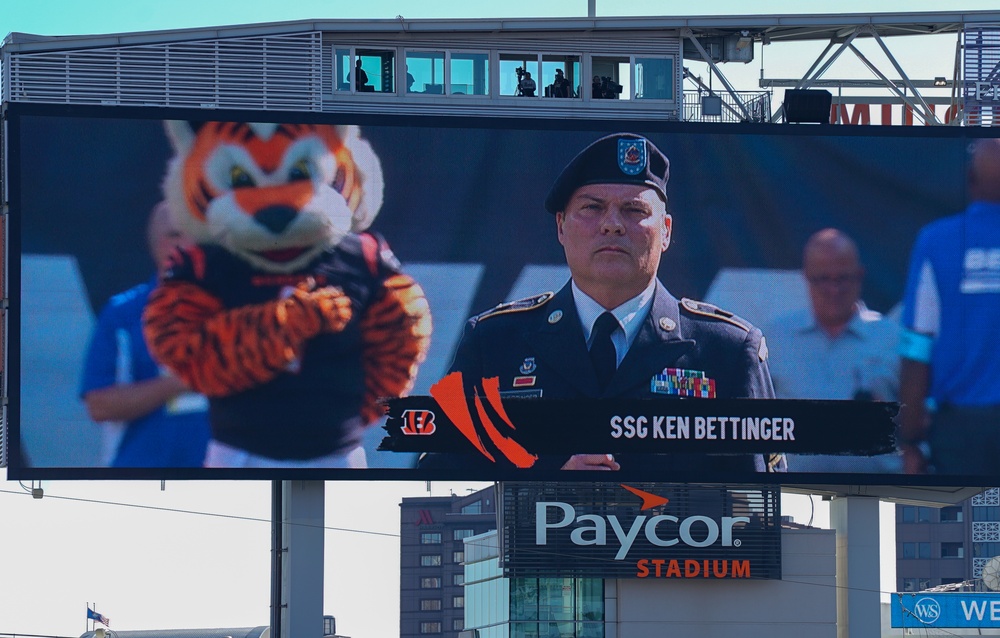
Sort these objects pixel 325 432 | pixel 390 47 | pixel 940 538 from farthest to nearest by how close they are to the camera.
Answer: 1. pixel 940 538
2. pixel 390 47
3. pixel 325 432

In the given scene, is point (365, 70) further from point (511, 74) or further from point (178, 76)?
point (178, 76)

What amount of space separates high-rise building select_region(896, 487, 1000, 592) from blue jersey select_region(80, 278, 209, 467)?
9708cm

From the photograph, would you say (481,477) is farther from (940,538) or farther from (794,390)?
(940,538)

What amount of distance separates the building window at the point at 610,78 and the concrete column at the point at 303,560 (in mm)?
8813

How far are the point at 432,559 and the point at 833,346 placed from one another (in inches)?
4728

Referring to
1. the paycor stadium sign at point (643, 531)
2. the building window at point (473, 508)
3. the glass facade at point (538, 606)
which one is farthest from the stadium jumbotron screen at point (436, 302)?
the building window at point (473, 508)

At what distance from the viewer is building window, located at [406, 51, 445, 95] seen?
113 feet

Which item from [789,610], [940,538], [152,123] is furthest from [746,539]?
[940,538]

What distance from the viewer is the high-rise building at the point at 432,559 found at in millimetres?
145500

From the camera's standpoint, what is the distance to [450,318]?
3170cm

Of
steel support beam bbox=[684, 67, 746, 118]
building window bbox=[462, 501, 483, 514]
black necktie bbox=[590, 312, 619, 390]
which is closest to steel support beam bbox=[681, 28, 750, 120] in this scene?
steel support beam bbox=[684, 67, 746, 118]

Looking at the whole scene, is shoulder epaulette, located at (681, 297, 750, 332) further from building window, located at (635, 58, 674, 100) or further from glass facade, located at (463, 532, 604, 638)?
glass facade, located at (463, 532, 604, 638)

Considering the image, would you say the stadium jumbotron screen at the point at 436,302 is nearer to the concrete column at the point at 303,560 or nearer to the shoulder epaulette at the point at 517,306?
the shoulder epaulette at the point at 517,306

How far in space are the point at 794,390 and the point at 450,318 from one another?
584 cm
